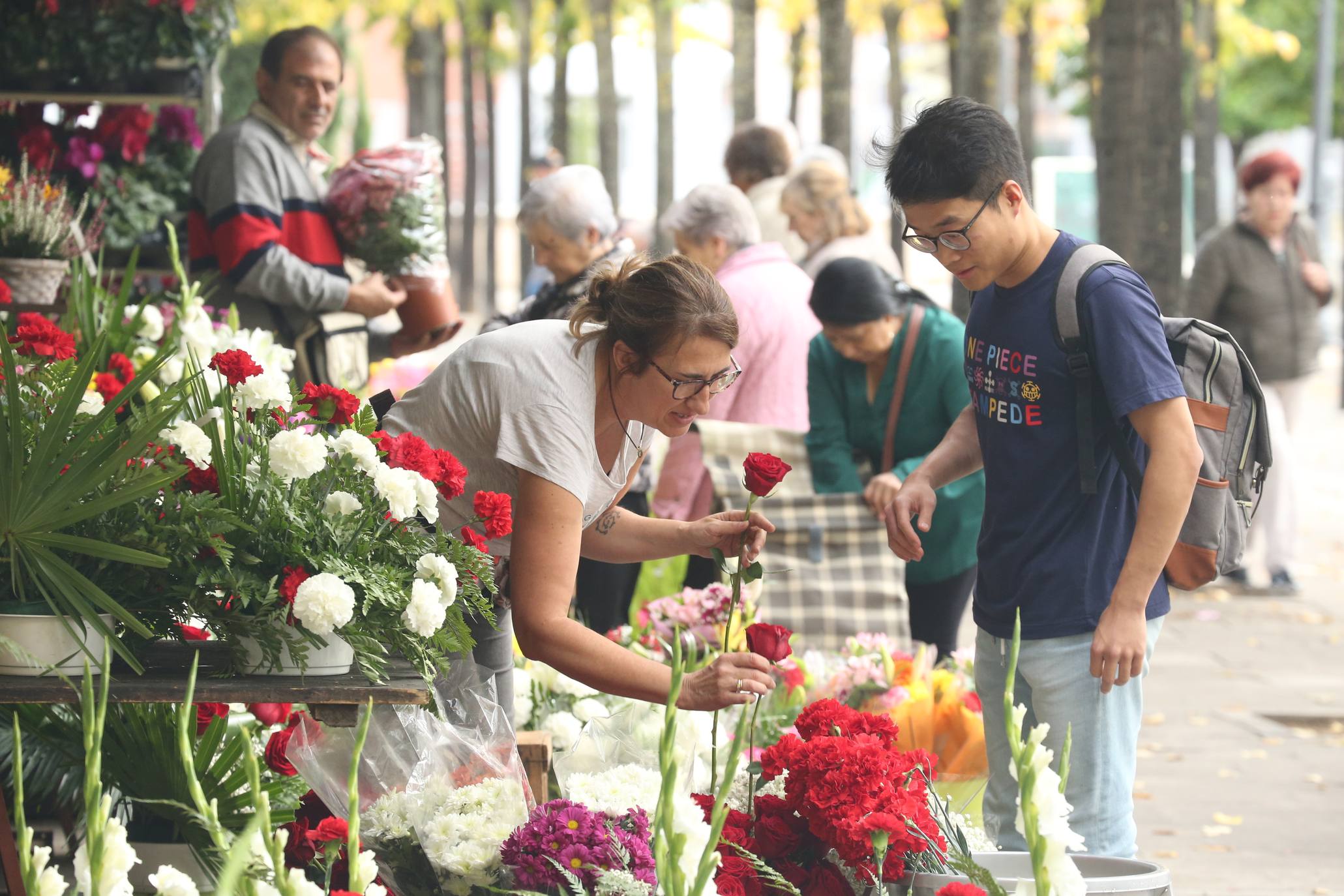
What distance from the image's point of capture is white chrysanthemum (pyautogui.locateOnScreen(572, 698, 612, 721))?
149 inches

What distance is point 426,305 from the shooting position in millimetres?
5371

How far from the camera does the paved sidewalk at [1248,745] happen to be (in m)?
4.57

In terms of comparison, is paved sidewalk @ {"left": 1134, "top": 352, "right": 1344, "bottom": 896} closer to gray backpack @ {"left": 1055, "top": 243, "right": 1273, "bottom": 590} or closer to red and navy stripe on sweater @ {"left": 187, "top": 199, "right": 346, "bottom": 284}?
gray backpack @ {"left": 1055, "top": 243, "right": 1273, "bottom": 590}

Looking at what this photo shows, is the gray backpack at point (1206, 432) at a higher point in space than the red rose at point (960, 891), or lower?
higher

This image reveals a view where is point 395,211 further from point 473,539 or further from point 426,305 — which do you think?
point 473,539

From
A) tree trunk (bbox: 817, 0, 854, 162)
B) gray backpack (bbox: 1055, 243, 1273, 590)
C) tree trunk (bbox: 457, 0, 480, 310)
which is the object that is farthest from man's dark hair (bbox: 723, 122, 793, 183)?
tree trunk (bbox: 457, 0, 480, 310)

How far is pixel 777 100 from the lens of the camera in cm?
5091

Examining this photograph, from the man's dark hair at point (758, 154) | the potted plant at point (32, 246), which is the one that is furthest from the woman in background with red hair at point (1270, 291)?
the potted plant at point (32, 246)

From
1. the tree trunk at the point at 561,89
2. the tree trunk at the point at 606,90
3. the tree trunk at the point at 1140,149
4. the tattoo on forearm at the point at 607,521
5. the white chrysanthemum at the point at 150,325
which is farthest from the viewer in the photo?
the tree trunk at the point at 561,89

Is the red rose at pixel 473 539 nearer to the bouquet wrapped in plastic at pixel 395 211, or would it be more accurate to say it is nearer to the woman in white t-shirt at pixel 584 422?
the woman in white t-shirt at pixel 584 422

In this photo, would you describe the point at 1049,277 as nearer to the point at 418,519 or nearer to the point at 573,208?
the point at 418,519

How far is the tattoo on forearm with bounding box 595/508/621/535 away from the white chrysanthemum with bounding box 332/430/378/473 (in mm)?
744

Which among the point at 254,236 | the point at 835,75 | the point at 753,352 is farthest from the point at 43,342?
the point at 835,75

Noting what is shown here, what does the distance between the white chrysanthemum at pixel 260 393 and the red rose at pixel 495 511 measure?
1.31 feet
